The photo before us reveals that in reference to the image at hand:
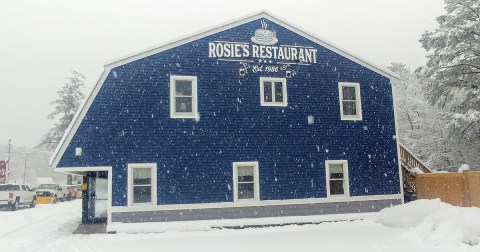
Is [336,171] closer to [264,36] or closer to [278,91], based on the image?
[278,91]

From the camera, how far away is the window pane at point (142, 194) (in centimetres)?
1614

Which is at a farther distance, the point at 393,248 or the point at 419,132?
the point at 419,132

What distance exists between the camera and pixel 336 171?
18281mm

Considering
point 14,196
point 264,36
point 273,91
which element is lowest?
point 14,196

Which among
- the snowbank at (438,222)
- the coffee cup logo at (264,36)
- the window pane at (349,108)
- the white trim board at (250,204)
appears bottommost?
the snowbank at (438,222)

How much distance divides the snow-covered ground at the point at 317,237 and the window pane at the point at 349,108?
14.7 feet

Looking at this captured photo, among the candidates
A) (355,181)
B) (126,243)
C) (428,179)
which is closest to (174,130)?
(126,243)

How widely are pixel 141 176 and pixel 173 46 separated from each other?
529 centimetres

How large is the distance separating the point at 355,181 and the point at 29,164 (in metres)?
179

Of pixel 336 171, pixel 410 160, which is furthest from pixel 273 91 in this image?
pixel 410 160

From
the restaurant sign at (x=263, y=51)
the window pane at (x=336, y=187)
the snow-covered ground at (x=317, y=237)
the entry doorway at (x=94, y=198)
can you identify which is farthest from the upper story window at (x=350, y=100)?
the entry doorway at (x=94, y=198)

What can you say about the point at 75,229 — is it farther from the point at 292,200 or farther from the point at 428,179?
the point at 428,179

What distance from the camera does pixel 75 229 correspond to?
1720cm

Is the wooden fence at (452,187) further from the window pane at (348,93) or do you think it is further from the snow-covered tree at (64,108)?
the snow-covered tree at (64,108)
